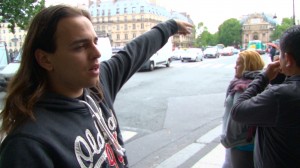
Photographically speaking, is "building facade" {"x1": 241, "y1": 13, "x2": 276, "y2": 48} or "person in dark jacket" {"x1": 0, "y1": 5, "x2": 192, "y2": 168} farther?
"building facade" {"x1": 241, "y1": 13, "x2": 276, "y2": 48}

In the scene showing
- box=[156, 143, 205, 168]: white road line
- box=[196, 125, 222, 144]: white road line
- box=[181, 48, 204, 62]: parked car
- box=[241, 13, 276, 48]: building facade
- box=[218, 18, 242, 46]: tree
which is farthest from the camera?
box=[218, 18, 242, 46]: tree

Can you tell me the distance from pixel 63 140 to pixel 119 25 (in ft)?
125

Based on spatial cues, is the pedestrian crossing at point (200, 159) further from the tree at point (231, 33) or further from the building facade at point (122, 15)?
the tree at point (231, 33)

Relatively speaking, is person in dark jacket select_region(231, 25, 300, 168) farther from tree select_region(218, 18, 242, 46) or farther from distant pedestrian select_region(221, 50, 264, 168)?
tree select_region(218, 18, 242, 46)

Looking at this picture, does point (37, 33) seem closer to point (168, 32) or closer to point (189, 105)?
point (168, 32)

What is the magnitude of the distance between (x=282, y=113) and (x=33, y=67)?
1377 millimetres

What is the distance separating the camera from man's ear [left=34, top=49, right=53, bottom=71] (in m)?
1.32

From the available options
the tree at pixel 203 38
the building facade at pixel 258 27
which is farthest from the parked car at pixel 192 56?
the building facade at pixel 258 27

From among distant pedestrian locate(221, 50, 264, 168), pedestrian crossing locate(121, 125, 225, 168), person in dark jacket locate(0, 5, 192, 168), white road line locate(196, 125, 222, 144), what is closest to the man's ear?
person in dark jacket locate(0, 5, 192, 168)

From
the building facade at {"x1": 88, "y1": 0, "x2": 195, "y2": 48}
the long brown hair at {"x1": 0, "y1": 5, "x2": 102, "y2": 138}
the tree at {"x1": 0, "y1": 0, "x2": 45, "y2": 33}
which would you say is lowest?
the long brown hair at {"x1": 0, "y1": 5, "x2": 102, "y2": 138}

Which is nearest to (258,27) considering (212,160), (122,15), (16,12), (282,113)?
(122,15)

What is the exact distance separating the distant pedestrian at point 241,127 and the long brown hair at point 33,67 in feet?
Answer: 5.54

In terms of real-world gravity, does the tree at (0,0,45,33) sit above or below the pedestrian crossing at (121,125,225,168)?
above

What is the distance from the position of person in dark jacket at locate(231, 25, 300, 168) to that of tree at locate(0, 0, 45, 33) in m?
10.4
